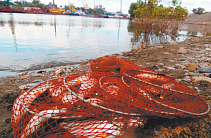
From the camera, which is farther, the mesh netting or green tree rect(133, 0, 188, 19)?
green tree rect(133, 0, 188, 19)

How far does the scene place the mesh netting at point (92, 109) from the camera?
73.6 inches

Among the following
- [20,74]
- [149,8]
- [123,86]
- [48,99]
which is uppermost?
[149,8]

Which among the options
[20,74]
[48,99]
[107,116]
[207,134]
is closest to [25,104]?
[48,99]

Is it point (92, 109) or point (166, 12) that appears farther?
point (166, 12)

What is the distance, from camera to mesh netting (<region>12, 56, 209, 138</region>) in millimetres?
1869

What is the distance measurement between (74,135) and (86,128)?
0.57ft

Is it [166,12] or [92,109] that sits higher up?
[166,12]

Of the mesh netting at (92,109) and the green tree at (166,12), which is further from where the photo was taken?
the green tree at (166,12)

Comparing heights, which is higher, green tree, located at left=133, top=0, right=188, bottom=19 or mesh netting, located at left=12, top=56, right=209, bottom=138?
green tree, located at left=133, top=0, right=188, bottom=19

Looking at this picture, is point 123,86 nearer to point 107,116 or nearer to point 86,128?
point 107,116

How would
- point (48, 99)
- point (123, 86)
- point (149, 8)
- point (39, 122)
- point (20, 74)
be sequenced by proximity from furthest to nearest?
1. point (149, 8)
2. point (20, 74)
3. point (123, 86)
4. point (48, 99)
5. point (39, 122)

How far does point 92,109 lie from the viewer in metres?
1.96

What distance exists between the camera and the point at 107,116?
1.99m

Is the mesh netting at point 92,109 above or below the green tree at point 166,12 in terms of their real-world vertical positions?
below
